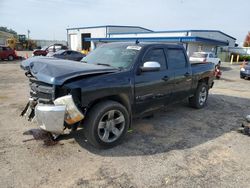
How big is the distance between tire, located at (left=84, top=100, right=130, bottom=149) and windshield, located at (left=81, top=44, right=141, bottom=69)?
861 millimetres

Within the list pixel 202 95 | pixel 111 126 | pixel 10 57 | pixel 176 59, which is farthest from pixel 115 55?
pixel 10 57

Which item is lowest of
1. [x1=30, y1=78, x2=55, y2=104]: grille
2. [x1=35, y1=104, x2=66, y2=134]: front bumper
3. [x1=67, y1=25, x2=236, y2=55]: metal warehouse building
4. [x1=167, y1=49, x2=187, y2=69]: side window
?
[x1=35, y1=104, x2=66, y2=134]: front bumper

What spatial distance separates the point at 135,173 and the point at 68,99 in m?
1.45

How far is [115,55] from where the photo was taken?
4852 mm

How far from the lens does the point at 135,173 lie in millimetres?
3457

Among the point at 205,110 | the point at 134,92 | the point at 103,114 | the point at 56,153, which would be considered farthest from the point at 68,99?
the point at 205,110

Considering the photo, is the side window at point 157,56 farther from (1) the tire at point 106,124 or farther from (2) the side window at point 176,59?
(1) the tire at point 106,124

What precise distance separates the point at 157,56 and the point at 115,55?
35.8 inches

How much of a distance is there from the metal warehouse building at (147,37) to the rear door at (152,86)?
72.5ft

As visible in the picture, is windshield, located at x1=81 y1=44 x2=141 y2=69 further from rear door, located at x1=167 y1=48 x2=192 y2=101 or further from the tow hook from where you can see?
the tow hook

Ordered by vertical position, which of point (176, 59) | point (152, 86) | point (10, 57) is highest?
point (176, 59)

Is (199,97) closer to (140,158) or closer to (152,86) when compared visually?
(152,86)

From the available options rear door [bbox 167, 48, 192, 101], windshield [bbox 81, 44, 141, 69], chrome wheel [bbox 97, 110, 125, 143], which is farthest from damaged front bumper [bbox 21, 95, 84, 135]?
rear door [bbox 167, 48, 192, 101]

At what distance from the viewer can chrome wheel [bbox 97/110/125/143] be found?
13.3 ft
